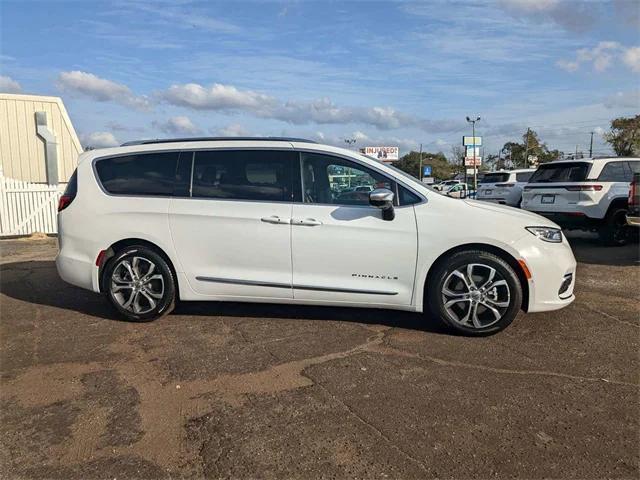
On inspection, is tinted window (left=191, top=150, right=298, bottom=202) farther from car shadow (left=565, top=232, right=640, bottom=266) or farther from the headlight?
car shadow (left=565, top=232, right=640, bottom=266)

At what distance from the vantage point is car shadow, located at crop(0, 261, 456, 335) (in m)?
4.93

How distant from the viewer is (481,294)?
4.38 m

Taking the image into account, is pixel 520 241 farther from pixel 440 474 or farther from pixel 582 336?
pixel 440 474

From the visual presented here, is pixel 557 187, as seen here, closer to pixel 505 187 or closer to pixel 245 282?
pixel 505 187

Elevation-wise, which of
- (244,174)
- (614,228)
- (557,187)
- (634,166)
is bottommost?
(614,228)

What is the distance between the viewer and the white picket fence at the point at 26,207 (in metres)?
13.1

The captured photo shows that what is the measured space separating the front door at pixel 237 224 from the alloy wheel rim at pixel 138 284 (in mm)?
334

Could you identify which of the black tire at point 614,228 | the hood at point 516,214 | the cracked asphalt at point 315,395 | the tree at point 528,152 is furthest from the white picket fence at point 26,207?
the tree at point 528,152

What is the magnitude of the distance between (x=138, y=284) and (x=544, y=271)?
382 centimetres

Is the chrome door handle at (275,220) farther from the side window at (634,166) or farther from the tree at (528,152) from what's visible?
the tree at (528,152)

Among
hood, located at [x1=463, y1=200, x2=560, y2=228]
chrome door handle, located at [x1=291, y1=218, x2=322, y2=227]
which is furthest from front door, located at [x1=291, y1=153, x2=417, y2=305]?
hood, located at [x1=463, y1=200, x2=560, y2=228]

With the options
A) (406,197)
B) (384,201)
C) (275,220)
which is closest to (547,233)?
(406,197)

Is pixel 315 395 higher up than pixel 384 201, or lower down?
lower down

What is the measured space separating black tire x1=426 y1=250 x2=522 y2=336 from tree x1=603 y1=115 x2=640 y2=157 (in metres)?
50.8
